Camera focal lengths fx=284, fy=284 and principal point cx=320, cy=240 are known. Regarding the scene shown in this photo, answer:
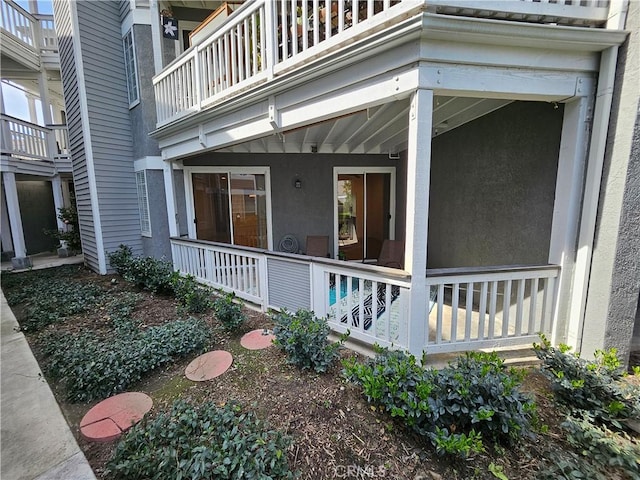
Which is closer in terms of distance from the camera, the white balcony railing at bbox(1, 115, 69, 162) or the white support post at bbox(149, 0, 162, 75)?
the white support post at bbox(149, 0, 162, 75)

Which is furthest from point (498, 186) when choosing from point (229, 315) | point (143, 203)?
point (143, 203)

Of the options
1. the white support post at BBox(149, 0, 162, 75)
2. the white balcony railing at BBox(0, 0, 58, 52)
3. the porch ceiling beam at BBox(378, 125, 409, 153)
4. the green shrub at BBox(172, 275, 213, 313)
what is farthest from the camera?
the white balcony railing at BBox(0, 0, 58, 52)

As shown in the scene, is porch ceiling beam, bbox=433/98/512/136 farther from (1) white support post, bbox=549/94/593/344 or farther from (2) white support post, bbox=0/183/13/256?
(2) white support post, bbox=0/183/13/256

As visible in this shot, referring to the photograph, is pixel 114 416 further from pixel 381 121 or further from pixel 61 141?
pixel 61 141

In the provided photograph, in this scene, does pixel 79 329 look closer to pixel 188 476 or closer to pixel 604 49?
pixel 188 476

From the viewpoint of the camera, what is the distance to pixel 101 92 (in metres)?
6.26

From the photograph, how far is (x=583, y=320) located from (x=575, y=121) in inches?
75.5

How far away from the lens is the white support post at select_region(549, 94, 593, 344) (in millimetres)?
2668

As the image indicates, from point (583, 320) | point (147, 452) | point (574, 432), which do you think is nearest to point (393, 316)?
point (583, 320)

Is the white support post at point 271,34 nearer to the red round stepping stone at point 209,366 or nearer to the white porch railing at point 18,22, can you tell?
the red round stepping stone at point 209,366

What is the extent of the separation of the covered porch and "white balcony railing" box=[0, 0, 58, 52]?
7.20 meters

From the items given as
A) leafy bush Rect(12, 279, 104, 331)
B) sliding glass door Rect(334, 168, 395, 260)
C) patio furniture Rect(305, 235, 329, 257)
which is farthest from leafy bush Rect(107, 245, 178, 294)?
sliding glass door Rect(334, 168, 395, 260)

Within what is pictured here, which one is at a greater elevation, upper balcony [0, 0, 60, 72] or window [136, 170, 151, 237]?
upper balcony [0, 0, 60, 72]

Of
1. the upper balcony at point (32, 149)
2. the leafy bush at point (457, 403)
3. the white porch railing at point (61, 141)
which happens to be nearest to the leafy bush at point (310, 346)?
the leafy bush at point (457, 403)
